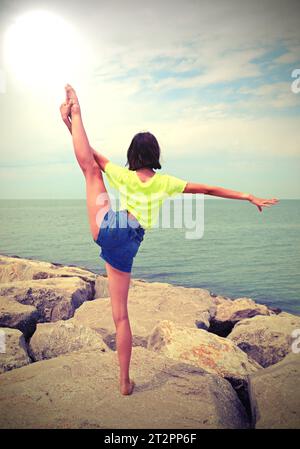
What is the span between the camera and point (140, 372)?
344 cm

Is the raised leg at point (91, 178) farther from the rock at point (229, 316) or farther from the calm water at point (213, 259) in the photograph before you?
the calm water at point (213, 259)

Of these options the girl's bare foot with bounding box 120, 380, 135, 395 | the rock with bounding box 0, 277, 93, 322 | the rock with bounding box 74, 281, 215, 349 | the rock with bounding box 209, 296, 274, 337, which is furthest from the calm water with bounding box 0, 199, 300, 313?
the girl's bare foot with bounding box 120, 380, 135, 395

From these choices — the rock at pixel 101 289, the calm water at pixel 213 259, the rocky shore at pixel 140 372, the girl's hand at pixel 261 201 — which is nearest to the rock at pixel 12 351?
the rocky shore at pixel 140 372

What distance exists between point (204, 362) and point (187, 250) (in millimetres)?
21872

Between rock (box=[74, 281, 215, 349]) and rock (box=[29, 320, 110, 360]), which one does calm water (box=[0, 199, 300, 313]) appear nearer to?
rock (box=[74, 281, 215, 349])

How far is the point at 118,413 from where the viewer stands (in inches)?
108

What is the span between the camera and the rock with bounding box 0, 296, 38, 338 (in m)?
4.75

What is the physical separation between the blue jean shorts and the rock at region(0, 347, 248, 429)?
0.97 m

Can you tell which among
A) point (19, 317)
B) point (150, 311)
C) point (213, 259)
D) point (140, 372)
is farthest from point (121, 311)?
point (213, 259)

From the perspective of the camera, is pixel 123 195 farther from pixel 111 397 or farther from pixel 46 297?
pixel 46 297

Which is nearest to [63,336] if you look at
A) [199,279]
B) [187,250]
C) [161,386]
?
[161,386]

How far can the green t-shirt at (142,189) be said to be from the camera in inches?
111

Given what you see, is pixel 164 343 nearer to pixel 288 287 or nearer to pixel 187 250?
pixel 288 287

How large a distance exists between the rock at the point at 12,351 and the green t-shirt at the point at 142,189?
2.07 meters
